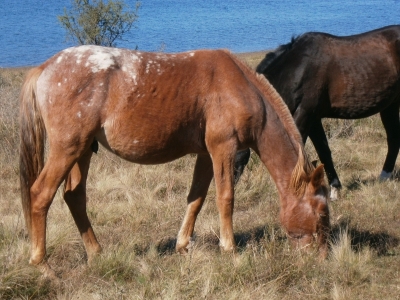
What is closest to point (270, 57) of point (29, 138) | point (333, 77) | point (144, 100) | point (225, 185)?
point (333, 77)

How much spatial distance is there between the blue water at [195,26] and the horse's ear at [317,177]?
19.1m

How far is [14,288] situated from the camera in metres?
4.81

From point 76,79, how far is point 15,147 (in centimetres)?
450

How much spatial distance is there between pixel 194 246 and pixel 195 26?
33.5 metres

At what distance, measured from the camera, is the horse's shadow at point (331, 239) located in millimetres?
6051

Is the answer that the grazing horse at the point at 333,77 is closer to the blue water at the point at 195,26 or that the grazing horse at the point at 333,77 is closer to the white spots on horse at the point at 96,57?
the white spots on horse at the point at 96,57

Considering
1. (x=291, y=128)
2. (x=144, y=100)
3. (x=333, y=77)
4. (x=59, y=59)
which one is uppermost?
(x=59, y=59)

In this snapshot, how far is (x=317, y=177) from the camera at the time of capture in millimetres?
5500

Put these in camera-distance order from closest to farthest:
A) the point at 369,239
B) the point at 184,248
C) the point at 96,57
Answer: the point at 96,57
the point at 184,248
the point at 369,239

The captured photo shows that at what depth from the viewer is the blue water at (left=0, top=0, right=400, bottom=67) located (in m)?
28.4

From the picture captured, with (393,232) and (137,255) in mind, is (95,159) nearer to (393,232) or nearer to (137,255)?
(137,255)

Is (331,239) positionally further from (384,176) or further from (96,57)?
(384,176)

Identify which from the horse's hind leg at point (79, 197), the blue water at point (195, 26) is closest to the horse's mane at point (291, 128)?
the horse's hind leg at point (79, 197)

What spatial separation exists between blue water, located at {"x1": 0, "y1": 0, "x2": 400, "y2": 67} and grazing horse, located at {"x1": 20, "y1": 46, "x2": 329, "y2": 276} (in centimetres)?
1876
